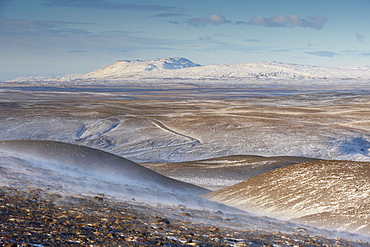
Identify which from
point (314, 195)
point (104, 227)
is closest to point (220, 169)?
point (314, 195)

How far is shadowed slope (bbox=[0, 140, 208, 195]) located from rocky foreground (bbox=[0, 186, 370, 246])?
12.2ft

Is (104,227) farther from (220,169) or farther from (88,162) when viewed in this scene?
(220,169)

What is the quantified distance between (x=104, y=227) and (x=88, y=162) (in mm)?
6689

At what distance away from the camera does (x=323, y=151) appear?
28.0 m

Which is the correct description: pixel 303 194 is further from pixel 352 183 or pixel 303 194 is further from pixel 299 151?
pixel 299 151

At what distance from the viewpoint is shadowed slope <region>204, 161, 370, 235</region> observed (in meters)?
9.93

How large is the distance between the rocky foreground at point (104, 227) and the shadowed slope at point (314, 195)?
175cm

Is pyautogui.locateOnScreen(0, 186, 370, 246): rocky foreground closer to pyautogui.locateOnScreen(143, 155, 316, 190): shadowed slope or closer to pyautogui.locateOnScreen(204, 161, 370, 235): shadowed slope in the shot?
pyautogui.locateOnScreen(204, 161, 370, 235): shadowed slope

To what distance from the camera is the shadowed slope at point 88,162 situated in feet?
41.5

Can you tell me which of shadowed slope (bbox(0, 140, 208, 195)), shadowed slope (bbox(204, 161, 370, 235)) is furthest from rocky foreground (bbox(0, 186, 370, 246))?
shadowed slope (bbox(0, 140, 208, 195))

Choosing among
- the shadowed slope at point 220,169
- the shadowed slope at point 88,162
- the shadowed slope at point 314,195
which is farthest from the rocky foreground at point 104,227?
the shadowed slope at point 220,169

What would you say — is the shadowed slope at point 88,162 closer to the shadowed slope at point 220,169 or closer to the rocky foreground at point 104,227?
the rocky foreground at point 104,227

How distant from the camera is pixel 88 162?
13.2 meters

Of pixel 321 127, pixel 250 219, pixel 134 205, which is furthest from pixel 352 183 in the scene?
pixel 321 127
